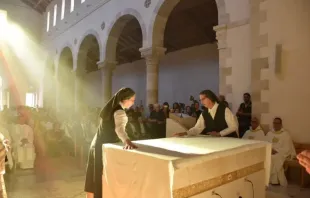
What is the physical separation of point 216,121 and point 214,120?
3 cm

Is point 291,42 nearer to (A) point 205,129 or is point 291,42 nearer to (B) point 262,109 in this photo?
(B) point 262,109

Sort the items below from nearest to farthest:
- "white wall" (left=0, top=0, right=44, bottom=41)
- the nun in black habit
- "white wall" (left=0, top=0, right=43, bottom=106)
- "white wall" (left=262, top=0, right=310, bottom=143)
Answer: the nun in black habit
"white wall" (left=262, top=0, right=310, bottom=143)
"white wall" (left=0, top=0, right=43, bottom=106)
"white wall" (left=0, top=0, right=44, bottom=41)

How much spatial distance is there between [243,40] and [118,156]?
461cm

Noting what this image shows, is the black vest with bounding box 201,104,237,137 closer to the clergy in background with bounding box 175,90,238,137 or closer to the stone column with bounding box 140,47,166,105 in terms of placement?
the clergy in background with bounding box 175,90,238,137

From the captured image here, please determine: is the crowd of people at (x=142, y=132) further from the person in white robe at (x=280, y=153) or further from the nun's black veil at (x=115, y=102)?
the nun's black veil at (x=115, y=102)

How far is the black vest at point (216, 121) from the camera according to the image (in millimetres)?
3754

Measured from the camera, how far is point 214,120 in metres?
3.81

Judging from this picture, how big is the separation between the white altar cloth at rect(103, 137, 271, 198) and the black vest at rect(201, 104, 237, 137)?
745 mm

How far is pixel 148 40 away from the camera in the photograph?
9.33 m

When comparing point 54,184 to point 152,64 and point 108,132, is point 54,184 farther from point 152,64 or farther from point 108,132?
point 152,64

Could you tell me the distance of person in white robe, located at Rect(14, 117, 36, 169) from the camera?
20.6 feet

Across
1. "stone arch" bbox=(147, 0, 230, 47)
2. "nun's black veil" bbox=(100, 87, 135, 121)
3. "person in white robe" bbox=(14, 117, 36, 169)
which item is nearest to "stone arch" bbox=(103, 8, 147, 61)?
"stone arch" bbox=(147, 0, 230, 47)

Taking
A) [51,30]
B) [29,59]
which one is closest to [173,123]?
[51,30]

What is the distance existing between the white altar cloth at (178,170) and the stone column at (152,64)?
21.2 ft
